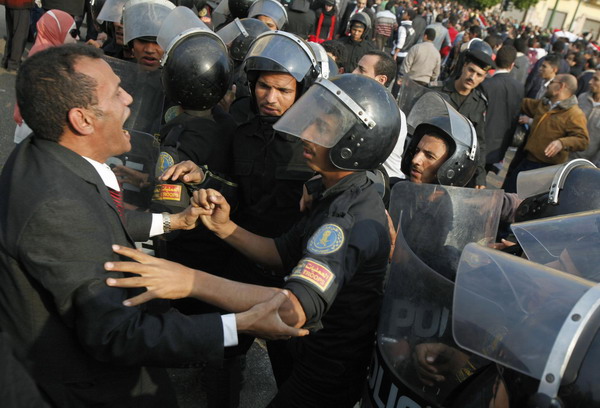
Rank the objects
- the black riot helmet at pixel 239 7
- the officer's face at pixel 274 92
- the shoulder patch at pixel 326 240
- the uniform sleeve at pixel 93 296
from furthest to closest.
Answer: the black riot helmet at pixel 239 7 < the officer's face at pixel 274 92 < the shoulder patch at pixel 326 240 < the uniform sleeve at pixel 93 296

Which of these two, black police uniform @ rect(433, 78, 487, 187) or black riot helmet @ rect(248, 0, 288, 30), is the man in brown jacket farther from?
black riot helmet @ rect(248, 0, 288, 30)

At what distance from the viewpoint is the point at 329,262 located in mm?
1852

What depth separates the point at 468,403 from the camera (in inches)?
58.0

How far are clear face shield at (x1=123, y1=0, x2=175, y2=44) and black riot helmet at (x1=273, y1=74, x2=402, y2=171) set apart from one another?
68.3 inches

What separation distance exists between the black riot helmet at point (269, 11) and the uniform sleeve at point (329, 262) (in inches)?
161

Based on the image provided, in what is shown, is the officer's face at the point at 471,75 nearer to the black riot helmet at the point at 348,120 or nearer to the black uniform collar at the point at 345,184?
the black riot helmet at the point at 348,120

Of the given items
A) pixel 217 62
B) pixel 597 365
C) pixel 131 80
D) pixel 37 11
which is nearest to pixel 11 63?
pixel 37 11

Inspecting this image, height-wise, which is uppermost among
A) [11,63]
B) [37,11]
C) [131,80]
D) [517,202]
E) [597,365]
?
[597,365]

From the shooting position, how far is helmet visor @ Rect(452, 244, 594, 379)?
1.22 metres

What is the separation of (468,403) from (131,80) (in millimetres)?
2612

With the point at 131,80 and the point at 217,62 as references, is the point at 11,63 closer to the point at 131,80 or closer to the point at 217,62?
the point at 131,80

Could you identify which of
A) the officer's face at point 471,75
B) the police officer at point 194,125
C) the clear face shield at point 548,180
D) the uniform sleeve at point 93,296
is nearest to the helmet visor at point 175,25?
the police officer at point 194,125

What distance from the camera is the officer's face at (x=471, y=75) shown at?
18.1ft

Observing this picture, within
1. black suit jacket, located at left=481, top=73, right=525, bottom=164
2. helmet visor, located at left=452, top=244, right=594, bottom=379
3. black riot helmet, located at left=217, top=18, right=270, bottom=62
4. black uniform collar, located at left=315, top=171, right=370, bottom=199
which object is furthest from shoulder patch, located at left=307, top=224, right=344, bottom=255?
black suit jacket, located at left=481, top=73, right=525, bottom=164
